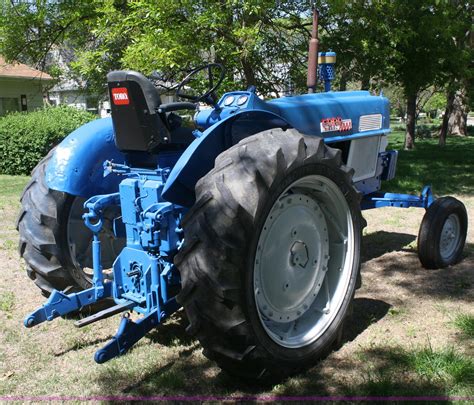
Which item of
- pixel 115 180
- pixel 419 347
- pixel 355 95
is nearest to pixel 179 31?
pixel 355 95

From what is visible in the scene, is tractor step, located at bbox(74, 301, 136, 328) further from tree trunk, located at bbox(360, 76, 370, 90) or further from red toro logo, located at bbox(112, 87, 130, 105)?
tree trunk, located at bbox(360, 76, 370, 90)

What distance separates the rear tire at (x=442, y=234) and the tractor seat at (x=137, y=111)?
2644mm

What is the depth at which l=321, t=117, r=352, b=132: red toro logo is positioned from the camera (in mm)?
4496

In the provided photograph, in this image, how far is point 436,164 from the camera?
1316 cm

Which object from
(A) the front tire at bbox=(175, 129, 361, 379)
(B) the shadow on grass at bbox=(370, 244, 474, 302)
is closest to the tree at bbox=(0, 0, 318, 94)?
(B) the shadow on grass at bbox=(370, 244, 474, 302)

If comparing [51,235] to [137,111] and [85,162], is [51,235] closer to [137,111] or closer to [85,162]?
[85,162]

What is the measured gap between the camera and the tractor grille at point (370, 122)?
5051 millimetres

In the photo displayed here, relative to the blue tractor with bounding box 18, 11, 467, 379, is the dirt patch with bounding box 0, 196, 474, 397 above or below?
below

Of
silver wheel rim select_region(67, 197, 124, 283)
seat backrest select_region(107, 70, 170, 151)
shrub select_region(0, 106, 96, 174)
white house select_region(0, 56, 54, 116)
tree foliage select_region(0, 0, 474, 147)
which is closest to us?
seat backrest select_region(107, 70, 170, 151)

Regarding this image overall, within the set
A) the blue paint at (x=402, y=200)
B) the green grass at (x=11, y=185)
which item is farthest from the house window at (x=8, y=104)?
the blue paint at (x=402, y=200)

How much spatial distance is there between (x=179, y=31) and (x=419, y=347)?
21.8 ft

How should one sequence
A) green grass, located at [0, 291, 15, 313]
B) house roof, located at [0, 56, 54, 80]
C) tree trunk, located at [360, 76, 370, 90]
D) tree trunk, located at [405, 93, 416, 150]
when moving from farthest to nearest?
1. house roof, located at [0, 56, 54, 80]
2. tree trunk, located at [405, 93, 416, 150]
3. tree trunk, located at [360, 76, 370, 90]
4. green grass, located at [0, 291, 15, 313]

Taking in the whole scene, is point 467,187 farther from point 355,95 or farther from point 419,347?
point 419,347

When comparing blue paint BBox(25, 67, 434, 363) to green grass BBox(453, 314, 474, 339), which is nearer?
blue paint BBox(25, 67, 434, 363)
